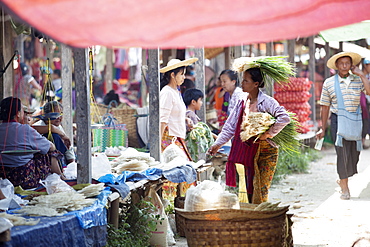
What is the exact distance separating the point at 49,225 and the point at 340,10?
230 cm

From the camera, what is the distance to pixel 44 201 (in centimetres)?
420

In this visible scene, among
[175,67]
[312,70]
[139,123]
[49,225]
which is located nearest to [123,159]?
[175,67]

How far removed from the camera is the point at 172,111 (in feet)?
23.3

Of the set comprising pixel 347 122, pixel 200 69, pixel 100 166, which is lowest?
pixel 100 166

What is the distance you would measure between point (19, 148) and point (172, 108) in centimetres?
223

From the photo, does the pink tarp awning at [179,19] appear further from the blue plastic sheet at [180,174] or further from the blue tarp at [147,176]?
the blue plastic sheet at [180,174]

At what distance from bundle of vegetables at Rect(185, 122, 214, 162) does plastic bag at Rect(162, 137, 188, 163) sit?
3.06 feet

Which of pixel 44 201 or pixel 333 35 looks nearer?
pixel 44 201

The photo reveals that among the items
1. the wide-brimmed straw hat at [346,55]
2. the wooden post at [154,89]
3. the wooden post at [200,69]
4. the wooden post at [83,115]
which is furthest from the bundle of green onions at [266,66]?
the wide-brimmed straw hat at [346,55]

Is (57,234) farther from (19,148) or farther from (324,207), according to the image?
(324,207)

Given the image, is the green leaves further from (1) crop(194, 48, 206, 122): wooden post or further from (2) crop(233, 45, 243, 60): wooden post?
(2) crop(233, 45, 243, 60): wooden post

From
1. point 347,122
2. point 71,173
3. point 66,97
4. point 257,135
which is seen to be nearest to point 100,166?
point 71,173

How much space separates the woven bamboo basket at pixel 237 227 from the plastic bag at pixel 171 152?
247 cm

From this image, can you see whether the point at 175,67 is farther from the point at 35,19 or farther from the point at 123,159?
the point at 35,19
